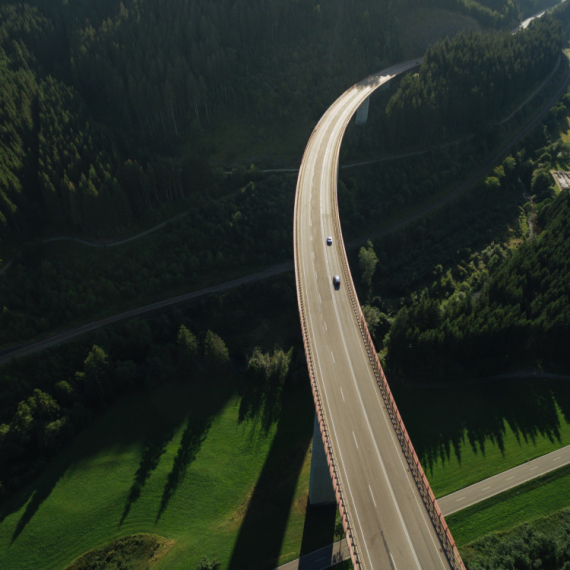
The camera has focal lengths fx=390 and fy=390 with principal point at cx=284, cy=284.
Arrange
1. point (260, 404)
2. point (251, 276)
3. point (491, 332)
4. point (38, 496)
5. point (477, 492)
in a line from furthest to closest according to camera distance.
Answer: point (251, 276), point (260, 404), point (491, 332), point (38, 496), point (477, 492)

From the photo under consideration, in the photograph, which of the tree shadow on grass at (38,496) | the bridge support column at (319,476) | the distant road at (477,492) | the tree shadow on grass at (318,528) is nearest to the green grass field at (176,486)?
the tree shadow on grass at (38,496)

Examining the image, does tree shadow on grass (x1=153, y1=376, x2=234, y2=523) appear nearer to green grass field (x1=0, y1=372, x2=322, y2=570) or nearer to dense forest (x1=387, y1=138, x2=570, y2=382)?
green grass field (x1=0, y1=372, x2=322, y2=570)

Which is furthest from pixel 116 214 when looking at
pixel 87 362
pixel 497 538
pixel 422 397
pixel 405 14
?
pixel 405 14

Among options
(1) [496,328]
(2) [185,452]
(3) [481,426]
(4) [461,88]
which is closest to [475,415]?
(3) [481,426]

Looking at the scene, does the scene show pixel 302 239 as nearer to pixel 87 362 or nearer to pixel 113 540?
pixel 87 362

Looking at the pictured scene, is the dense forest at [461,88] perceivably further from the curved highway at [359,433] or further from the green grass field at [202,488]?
the green grass field at [202,488]

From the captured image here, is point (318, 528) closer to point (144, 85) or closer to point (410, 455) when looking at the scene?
point (410, 455)

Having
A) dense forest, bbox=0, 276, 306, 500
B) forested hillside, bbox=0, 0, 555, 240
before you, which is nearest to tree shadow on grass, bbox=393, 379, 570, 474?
dense forest, bbox=0, 276, 306, 500
